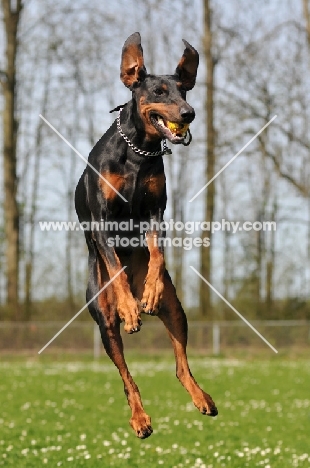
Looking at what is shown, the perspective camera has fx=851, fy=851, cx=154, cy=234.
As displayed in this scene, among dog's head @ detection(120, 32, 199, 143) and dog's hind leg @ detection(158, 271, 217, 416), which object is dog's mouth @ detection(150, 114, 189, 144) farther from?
dog's hind leg @ detection(158, 271, 217, 416)

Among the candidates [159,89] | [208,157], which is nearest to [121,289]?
[159,89]

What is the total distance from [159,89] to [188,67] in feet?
0.88

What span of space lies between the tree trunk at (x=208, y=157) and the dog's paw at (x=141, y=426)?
2539cm

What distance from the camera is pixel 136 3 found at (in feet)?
91.3

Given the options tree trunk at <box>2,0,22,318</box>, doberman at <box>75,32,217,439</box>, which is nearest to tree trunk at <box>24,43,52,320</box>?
tree trunk at <box>2,0,22,318</box>

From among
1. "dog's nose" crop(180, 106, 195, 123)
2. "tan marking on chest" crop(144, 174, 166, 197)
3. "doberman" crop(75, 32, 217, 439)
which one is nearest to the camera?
"dog's nose" crop(180, 106, 195, 123)

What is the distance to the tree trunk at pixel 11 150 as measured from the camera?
30531 mm

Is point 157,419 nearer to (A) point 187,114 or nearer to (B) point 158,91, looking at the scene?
(B) point 158,91

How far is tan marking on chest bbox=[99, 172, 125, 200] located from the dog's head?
12.2 inches

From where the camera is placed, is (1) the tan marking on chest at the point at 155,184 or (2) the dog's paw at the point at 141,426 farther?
(1) the tan marking on chest at the point at 155,184

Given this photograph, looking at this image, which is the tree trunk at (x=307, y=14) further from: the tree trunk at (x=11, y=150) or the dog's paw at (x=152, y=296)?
the dog's paw at (x=152, y=296)

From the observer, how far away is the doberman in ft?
16.0

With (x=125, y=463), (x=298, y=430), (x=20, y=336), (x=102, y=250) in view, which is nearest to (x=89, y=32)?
(x=20, y=336)

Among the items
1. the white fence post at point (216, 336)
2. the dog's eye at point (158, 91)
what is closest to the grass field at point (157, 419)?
the white fence post at point (216, 336)
